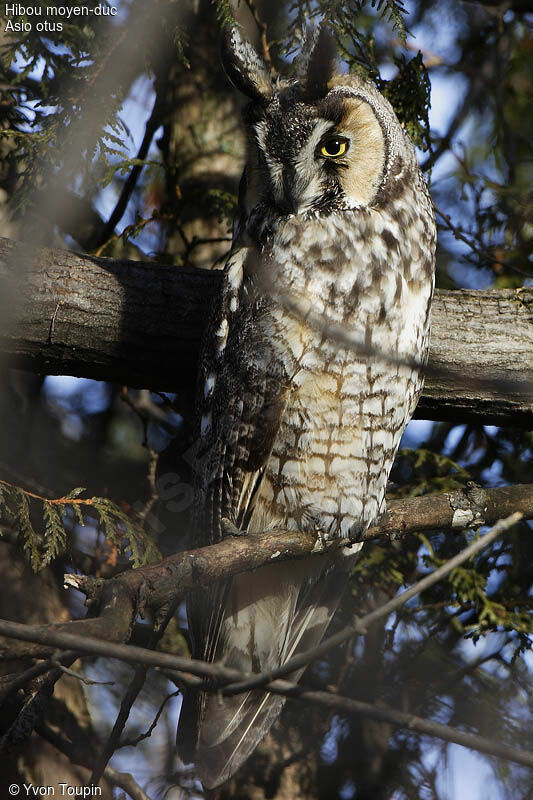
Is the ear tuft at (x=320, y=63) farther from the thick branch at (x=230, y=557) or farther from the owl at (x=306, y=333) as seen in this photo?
the thick branch at (x=230, y=557)

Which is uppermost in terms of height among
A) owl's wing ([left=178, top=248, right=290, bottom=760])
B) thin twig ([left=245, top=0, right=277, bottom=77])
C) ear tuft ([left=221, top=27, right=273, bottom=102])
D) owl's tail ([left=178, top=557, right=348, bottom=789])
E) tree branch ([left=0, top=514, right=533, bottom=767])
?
thin twig ([left=245, top=0, right=277, bottom=77])

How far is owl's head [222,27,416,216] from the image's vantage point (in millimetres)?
1829

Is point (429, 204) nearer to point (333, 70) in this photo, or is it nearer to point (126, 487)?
point (333, 70)

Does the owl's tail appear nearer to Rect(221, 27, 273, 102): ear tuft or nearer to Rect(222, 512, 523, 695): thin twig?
Rect(222, 512, 523, 695): thin twig

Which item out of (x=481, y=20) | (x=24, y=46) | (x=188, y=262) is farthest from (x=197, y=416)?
(x=481, y=20)

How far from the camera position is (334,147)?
1.85 metres

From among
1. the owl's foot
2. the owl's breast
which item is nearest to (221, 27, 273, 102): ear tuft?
the owl's breast

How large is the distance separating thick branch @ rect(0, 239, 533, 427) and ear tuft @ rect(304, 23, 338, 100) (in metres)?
0.59

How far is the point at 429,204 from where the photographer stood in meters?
2.10

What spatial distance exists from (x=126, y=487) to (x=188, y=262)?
3.01 ft

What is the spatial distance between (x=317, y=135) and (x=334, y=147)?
0.06 meters

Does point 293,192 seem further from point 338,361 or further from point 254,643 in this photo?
point 254,643

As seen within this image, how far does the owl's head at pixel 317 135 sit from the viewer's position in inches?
Answer: 72.0

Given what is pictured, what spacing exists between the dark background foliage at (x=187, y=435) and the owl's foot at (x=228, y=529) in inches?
14.2
